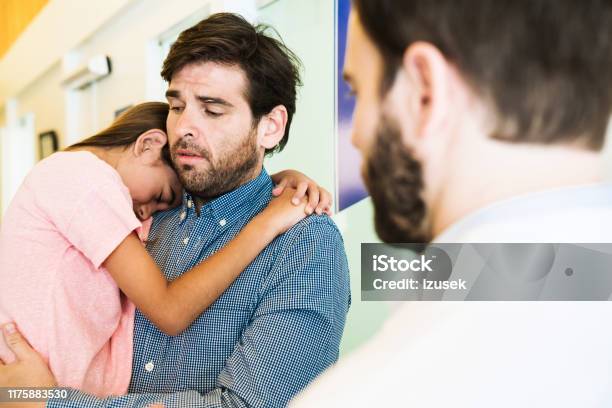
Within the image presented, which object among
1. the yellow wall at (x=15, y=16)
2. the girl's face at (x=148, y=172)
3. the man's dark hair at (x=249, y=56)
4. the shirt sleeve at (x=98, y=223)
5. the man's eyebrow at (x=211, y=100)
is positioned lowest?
the shirt sleeve at (x=98, y=223)

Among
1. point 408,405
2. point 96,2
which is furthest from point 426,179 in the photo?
point 96,2

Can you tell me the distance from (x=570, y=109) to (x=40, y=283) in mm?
800

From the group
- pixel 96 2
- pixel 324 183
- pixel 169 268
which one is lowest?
pixel 169 268

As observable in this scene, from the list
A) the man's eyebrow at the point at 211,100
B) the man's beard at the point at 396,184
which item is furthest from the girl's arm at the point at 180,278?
the man's beard at the point at 396,184

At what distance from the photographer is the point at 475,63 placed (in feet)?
1.49

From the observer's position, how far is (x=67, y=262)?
0.91 meters

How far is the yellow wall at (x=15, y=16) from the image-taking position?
1.48m

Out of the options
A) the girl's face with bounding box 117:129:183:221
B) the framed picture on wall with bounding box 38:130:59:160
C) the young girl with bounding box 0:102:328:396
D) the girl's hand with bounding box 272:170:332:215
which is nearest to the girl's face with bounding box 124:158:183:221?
the girl's face with bounding box 117:129:183:221

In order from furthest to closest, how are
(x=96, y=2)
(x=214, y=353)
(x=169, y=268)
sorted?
(x=96, y=2)
(x=169, y=268)
(x=214, y=353)

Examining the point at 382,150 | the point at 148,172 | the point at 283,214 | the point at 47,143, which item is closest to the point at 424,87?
the point at 382,150

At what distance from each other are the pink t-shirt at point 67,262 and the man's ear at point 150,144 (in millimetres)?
130

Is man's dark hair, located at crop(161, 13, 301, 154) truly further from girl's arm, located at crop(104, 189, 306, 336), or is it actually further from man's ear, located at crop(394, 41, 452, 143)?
man's ear, located at crop(394, 41, 452, 143)

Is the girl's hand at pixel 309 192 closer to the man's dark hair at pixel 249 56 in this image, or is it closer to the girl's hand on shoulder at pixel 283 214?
the girl's hand on shoulder at pixel 283 214

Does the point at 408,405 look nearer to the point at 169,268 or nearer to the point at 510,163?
the point at 510,163
